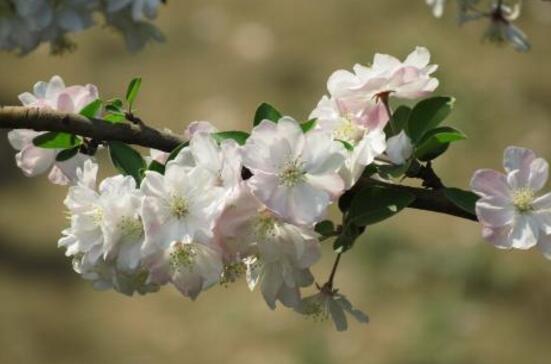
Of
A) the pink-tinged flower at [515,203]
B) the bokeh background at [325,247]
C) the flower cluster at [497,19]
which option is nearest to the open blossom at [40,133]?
the pink-tinged flower at [515,203]

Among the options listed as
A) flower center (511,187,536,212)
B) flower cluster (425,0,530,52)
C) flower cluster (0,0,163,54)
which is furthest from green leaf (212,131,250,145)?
flower cluster (425,0,530,52)

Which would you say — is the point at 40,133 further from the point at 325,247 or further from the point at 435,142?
the point at 325,247

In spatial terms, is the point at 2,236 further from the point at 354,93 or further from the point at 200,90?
the point at 354,93

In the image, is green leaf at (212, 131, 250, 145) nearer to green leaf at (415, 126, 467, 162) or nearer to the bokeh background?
green leaf at (415, 126, 467, 162)

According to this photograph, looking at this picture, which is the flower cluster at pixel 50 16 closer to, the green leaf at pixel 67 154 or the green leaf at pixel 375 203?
the green leaf at pixel 67 154

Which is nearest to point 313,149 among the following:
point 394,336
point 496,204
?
point 496,204

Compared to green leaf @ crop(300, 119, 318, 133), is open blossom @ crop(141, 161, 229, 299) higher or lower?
lower
